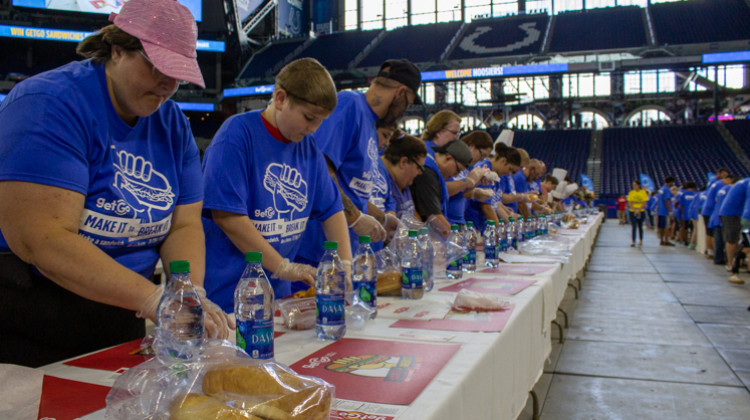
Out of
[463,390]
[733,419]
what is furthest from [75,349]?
[733,419]

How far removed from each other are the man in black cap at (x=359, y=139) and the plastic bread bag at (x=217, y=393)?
1.23 metres

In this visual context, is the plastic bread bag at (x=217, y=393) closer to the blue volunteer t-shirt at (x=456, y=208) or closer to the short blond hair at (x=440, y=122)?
the short blond hair at (x=440, y=122)

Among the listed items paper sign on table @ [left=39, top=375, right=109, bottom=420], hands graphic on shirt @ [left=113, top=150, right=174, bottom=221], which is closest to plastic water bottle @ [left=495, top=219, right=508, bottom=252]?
hands graphic on shirt @ [left=113, top=150, right=174, bottom=221]

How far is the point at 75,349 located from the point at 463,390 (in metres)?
0.90

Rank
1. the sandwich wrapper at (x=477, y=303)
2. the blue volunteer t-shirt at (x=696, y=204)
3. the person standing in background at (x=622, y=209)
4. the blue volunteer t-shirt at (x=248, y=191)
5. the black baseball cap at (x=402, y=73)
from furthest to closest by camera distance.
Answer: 1. the person standing in background at (x=622, y=209)
2. the blue volunteer t-shirt at (x=696, y=204)
3. the black baseball cap at (x=402, y=73)
4. the sandwich wrapper at (x=477, y=303)
5. the blue volunteer t-shirt at (x=248, y=191)

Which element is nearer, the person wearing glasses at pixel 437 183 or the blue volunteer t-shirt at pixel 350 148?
the blue volunteer t-shirt at pixel 350 148

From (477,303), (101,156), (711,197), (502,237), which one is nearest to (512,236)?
(502,237)

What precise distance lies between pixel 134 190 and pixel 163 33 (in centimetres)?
35

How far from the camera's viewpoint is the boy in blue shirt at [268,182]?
5.09 ft

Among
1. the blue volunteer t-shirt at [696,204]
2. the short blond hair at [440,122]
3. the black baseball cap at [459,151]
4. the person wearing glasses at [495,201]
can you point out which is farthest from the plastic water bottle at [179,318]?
the blue volunteer t-shirt at [696,204]

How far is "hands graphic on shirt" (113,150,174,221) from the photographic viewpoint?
3.90 feet

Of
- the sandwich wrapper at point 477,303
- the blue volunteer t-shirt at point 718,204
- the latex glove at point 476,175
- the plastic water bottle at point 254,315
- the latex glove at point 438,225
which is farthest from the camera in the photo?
the blue volunteer t-shirt at point 718,204

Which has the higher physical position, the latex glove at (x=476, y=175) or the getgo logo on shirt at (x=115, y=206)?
the latex glove at (x=476, y=175)

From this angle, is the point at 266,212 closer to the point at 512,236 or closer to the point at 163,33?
the point at 163,33
